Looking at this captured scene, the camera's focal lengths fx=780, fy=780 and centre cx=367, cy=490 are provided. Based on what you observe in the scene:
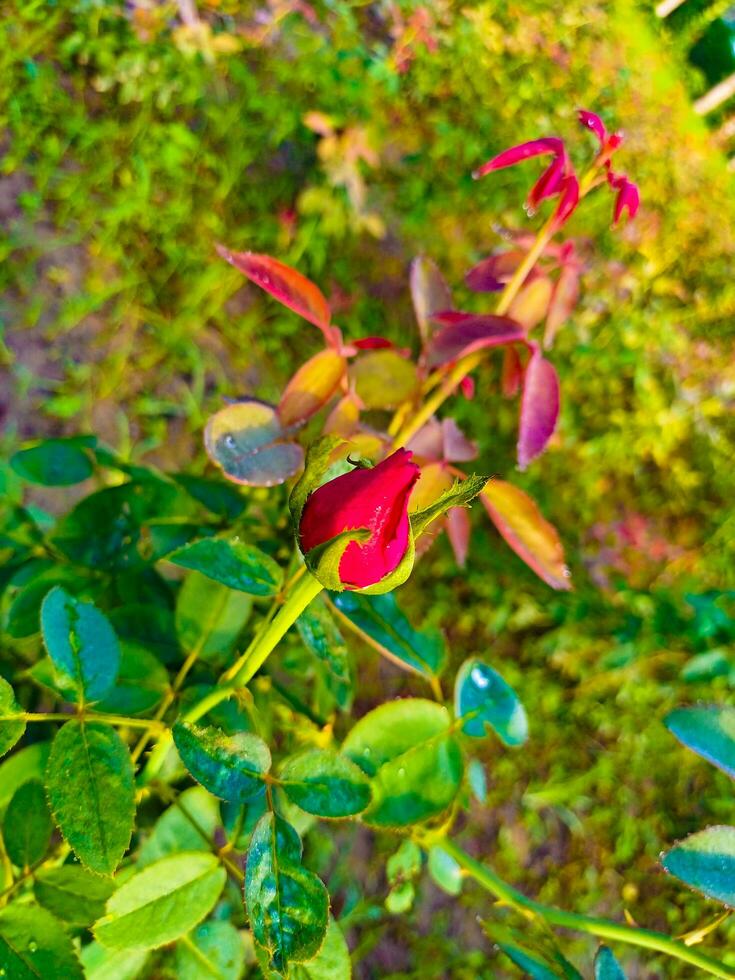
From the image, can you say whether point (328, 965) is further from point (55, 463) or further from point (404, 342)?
point (404, 342)

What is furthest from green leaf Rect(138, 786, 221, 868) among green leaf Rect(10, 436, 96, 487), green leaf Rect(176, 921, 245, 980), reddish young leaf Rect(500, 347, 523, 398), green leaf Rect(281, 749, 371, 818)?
reddish young leaf Rect(500, 347, 523, 398)

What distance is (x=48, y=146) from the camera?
1368 millimetres

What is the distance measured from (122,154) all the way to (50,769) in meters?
1.33

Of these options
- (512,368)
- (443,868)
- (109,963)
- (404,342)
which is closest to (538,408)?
(512,368)

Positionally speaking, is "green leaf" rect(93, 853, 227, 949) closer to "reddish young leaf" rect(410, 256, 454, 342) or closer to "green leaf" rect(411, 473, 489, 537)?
"green leaf" rect(411, 473, 489, 537)

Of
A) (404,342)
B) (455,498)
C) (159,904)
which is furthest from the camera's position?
(404,342)

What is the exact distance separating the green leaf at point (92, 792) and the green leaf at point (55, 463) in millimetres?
286

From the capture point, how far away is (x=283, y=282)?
0.54 metres

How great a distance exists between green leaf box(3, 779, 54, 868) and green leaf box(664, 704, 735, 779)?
36cm

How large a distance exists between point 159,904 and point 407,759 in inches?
6.3

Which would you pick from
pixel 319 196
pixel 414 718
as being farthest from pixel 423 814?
pixel 319 196

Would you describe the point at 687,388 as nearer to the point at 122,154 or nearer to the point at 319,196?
the point at 319,196

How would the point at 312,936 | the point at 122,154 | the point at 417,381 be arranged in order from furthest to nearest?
the point at 122,154
the point at 417,381
the point at 312,936

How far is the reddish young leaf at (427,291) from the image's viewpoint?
638mm
